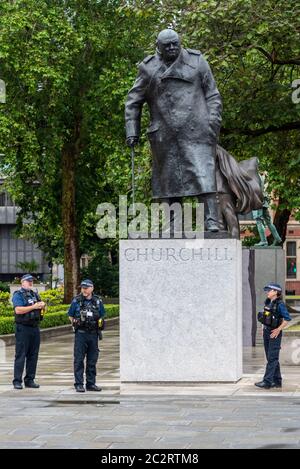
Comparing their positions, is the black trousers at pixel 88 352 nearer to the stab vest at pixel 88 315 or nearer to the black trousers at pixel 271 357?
the stab vest at pixel 88 315

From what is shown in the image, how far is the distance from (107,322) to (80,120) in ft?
28.2

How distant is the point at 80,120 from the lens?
4422 cm

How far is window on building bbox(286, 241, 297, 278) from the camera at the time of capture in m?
83.8

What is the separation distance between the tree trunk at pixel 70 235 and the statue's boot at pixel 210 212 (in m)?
26.7

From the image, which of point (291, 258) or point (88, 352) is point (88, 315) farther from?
point (291, 258)

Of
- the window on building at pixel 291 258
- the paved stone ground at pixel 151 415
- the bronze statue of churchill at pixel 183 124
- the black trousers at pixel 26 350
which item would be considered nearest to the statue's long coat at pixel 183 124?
the bronze statue of churchill at pixel 183 124

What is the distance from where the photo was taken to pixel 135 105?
57.2 ft

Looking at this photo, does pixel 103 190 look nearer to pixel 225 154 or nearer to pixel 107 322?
pixel 107 322

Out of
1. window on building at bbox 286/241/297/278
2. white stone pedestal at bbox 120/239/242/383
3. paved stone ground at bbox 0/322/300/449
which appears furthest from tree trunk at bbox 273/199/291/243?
window on building at bbox 286/241/297/278

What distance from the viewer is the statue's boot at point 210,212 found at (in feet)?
55.6

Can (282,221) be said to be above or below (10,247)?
above

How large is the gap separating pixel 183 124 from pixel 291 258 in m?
68.4

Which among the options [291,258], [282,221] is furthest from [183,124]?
[291,258]

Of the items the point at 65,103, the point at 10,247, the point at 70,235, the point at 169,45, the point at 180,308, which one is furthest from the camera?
the point at 10,247
